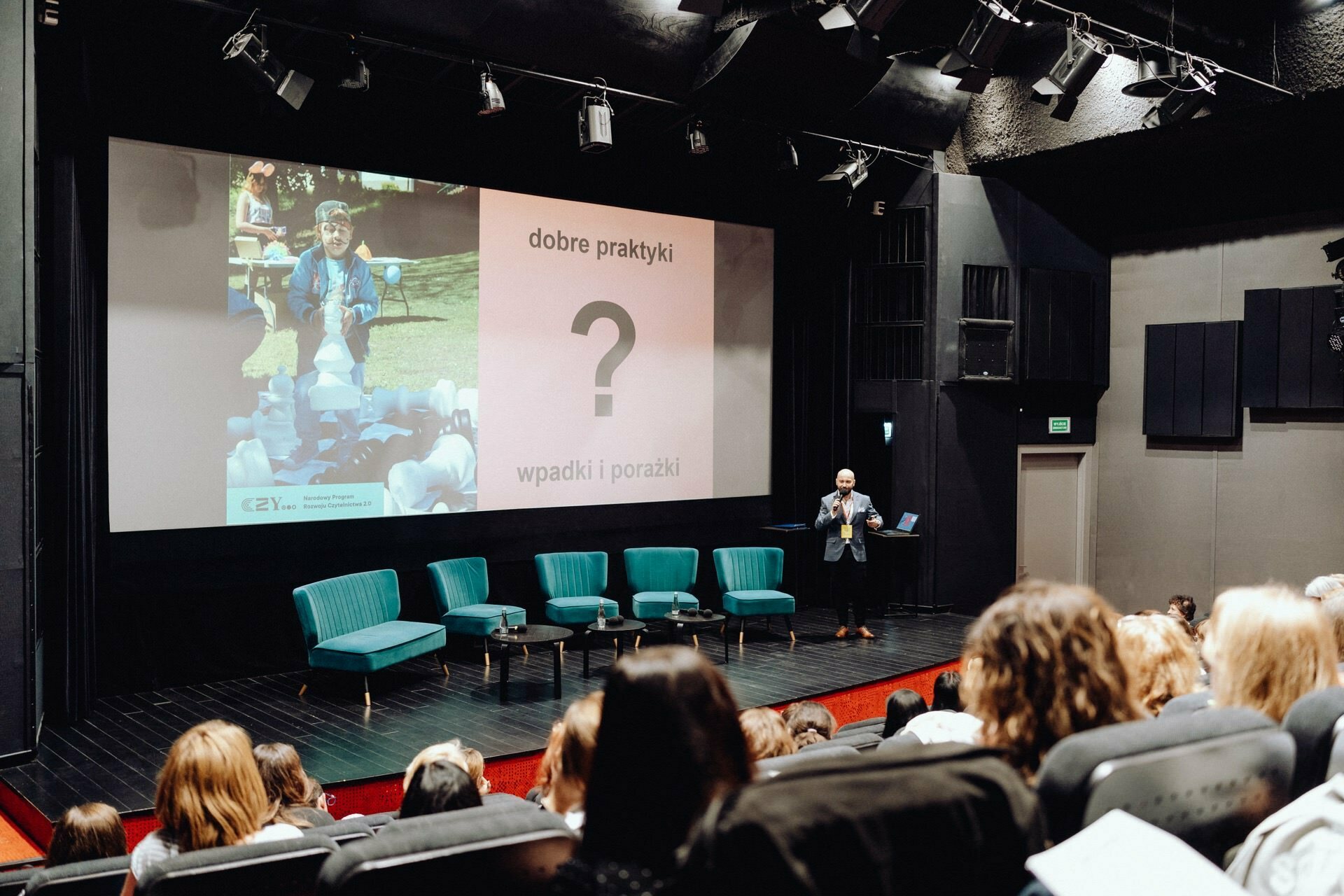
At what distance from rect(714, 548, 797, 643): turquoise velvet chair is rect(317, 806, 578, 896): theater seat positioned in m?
6.22

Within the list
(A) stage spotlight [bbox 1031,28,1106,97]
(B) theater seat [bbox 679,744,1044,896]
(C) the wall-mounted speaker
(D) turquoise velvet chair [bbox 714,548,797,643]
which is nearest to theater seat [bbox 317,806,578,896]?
(B) theater seat [bbox 679,744,1044,896]

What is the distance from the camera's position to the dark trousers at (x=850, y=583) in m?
7.82

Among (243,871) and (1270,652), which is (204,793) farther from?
(1270,652)

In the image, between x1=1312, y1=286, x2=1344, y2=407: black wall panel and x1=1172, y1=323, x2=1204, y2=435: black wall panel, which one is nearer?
Answer: x1=1312, y1=286, x2=1344, y2=407: black wall panel

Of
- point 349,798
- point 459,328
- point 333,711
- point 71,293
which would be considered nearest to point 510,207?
point 459,328

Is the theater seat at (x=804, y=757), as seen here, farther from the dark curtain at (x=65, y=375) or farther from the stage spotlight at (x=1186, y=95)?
the stage spotlight at (x=1186, y=95)

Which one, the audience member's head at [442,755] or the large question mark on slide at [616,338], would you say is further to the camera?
the large question mark on slide at [616,338]

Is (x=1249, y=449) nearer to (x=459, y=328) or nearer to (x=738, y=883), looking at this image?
(x=459, y=328)

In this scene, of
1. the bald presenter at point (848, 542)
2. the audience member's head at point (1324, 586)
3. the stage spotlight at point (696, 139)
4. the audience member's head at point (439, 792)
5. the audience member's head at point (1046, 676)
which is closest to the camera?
the audience member's head at point (1046, 676)

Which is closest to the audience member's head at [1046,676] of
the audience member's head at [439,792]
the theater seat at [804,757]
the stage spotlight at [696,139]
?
the theater seat at [804,757]

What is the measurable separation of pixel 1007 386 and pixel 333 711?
6313mm

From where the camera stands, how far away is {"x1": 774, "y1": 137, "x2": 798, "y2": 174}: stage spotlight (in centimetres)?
743

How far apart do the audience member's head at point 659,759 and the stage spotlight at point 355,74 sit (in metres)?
5.28

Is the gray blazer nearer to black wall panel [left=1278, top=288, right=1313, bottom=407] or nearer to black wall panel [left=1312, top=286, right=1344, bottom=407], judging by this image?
black wall panel [left=1278, top=288, right=1313, bottom=407]
